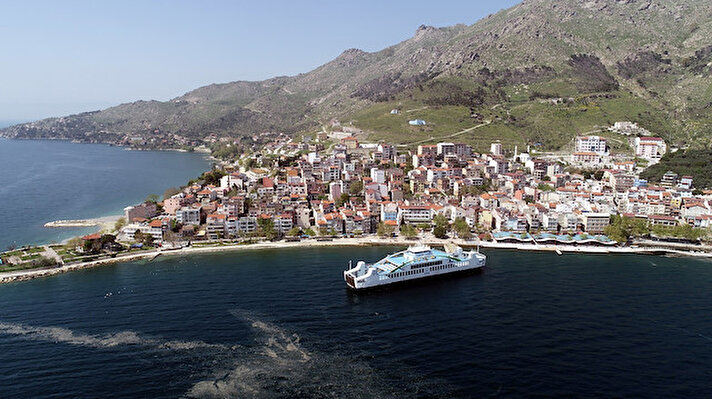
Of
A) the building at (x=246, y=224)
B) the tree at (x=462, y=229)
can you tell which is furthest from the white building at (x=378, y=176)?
the building at (x=246, y=224)

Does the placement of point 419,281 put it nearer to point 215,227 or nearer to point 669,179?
point 215,227

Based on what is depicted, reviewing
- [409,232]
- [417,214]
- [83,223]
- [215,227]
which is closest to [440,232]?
[409,232]

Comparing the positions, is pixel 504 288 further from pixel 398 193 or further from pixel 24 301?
pixel 24 301

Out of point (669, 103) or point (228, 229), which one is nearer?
point (228, 229)

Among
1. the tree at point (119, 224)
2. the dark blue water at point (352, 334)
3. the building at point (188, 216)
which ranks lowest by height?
the dark blue water at point (352, 334)

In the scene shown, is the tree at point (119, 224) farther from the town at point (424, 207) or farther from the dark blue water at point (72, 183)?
the dark blue water at point (72, 183)

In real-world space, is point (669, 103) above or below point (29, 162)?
above

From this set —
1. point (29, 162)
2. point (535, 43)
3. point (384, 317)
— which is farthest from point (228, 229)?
point (535, 43)
